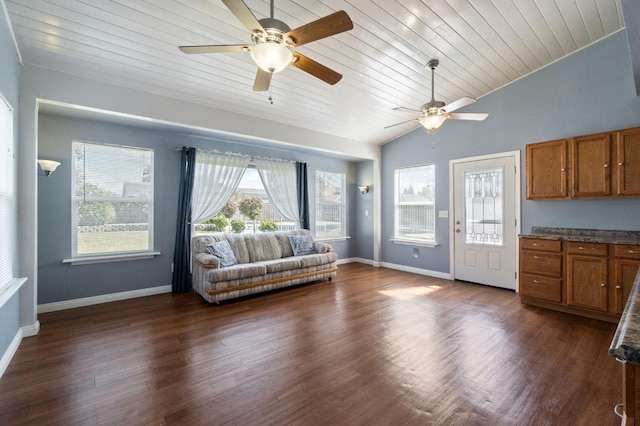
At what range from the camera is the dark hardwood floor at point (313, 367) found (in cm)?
192

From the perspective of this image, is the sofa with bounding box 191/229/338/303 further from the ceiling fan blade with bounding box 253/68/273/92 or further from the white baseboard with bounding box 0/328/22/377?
the ceiling fan blade with bounding box 253/68/273/92

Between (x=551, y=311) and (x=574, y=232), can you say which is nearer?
(x=551, y=311)

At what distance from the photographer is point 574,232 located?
4.11 metres

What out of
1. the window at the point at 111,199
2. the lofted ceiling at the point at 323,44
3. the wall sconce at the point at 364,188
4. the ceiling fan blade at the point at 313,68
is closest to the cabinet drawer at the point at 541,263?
the lofted ceiling at the point at 323,44

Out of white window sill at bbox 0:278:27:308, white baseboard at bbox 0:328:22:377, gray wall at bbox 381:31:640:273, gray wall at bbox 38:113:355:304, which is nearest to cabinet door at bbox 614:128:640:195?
gray wall at bbox 381:31:640:273

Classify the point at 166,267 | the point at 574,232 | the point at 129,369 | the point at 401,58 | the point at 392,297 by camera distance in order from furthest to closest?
the point at 166,267 < the point at 392,297 < the point at 574,232 < the point at 401,58 < the point at 129,369

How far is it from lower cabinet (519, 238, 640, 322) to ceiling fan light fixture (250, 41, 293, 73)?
397 centimetres

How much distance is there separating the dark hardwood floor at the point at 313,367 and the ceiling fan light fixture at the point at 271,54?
2400mm

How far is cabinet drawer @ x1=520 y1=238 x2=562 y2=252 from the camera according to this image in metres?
3.79

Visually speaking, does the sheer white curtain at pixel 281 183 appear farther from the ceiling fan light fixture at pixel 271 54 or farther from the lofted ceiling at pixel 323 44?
the ceiling fan light fixture at pixel 271 54

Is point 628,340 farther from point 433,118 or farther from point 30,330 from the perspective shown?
point 30,330

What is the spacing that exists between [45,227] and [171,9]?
3218 mm

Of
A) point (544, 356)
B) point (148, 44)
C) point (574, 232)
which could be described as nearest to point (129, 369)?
point (148, 44)

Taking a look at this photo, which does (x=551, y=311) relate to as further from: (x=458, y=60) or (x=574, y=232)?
(x=458, y=60)
